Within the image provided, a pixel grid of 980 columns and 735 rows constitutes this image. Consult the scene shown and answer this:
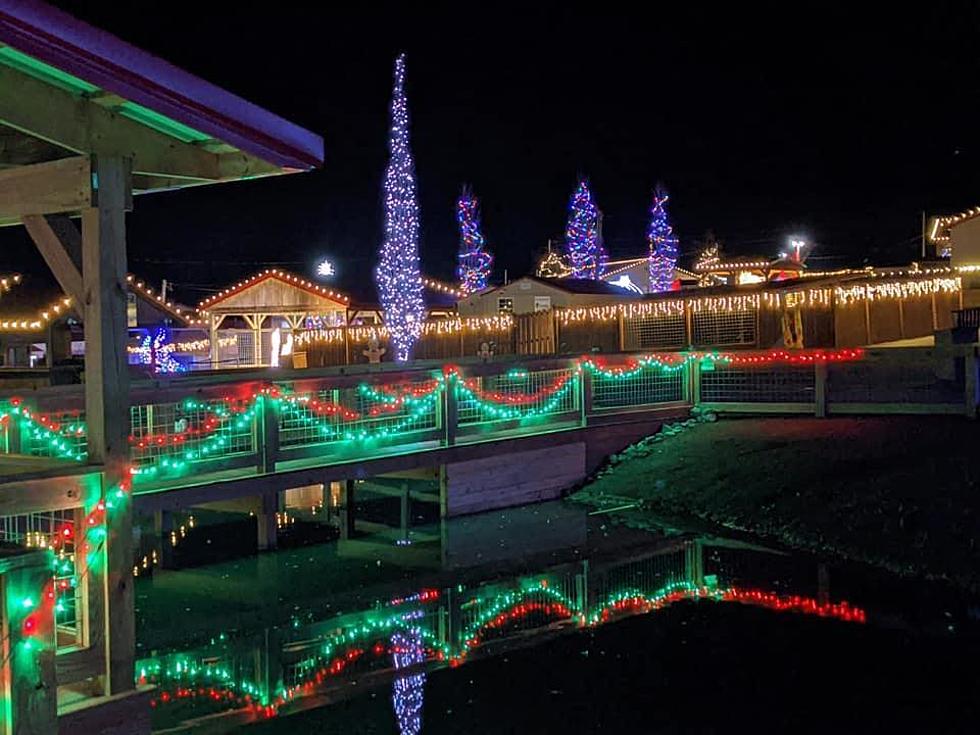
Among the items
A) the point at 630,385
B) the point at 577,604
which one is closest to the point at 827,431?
the point at 630,385

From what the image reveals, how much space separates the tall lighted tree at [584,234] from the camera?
189ft

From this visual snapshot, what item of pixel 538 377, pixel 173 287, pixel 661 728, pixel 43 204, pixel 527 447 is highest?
pixel 173 287

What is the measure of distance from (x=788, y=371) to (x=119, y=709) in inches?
581

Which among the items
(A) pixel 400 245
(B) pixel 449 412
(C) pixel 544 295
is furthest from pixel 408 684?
(C) pixel 544 295

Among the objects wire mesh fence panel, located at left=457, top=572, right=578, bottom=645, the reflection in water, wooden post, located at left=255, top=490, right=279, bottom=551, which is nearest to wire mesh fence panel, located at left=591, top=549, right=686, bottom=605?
wire mesh fence panel, located at left=457, top=572, right=578, bottom=645

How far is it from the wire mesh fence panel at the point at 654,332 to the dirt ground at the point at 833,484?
1212 cm

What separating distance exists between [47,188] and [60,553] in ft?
9.82

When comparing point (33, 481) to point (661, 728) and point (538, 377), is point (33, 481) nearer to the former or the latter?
point (661, 728)

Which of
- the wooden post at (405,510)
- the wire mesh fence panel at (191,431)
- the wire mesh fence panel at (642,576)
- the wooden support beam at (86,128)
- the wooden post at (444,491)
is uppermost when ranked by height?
the wooden support beam at (86,128)

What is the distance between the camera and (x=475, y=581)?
35.6 ft

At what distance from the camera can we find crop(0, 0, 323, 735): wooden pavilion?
5.80 meters

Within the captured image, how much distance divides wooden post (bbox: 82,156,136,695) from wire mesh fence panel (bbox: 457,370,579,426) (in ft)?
26.6

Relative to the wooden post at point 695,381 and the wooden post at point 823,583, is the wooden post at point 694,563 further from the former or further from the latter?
the wooden post at point 695,381

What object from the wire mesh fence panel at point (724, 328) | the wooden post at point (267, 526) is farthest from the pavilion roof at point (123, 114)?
the wire mesh fence panel at point (724, 328)
